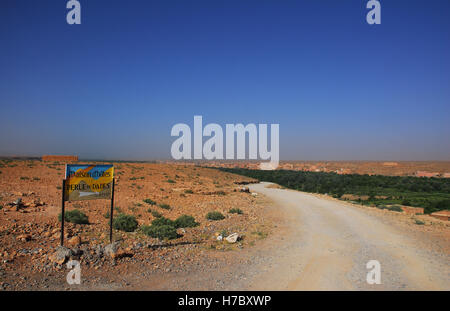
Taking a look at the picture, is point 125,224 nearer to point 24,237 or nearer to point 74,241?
point 74,241

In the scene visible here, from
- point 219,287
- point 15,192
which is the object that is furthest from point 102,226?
point 15,192

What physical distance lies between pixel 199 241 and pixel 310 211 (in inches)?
383

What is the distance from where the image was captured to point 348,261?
795 cm

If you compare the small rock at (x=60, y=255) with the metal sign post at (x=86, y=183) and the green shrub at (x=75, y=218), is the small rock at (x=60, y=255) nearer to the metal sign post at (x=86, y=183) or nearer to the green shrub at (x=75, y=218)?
the metal sign post at (x=86, y=183)

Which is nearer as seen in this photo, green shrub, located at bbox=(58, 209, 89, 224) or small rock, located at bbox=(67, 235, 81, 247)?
small rock, located at bbox=(67, 235, 81, 247)

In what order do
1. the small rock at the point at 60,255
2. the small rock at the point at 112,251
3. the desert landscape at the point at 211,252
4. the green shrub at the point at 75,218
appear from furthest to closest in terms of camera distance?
the green shrub at the point at 75,218, the small rock at the point at 112,251, the small rock at the point at 60,255, the desert landscape at the point at 211,252

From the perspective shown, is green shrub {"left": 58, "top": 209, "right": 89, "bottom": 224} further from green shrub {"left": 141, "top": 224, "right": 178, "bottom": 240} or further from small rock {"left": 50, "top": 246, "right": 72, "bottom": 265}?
small rock {"left": 50, "top": 246, "right": 72, "bottom": 265}

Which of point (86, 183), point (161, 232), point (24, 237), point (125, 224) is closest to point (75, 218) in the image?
point (125, 224)

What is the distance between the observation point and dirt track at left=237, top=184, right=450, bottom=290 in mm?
6352

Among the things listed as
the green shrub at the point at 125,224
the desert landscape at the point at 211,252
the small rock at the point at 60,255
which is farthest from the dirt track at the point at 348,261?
the green shrub at the point at 125,224

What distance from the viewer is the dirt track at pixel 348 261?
6.35 m

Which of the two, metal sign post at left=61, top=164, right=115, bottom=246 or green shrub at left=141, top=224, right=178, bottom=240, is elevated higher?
metal sign post at left=61, top=164, right=115, bottom=246

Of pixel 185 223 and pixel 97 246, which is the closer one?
pixel 97 246

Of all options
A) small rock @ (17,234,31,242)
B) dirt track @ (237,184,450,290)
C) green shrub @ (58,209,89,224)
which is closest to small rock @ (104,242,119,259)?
small rock @ (17,234,31,242)
